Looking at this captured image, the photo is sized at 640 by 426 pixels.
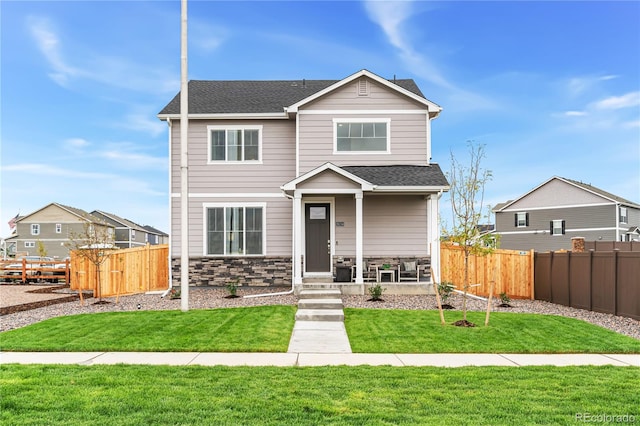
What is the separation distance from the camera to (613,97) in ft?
75.0

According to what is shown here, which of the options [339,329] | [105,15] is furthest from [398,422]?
[105,15]

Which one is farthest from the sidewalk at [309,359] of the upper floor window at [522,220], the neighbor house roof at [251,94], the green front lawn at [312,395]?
the upper floor window at [522,220]

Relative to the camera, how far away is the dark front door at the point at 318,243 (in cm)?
1565

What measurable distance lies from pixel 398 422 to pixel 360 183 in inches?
395

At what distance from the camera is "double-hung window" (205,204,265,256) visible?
16.2 m

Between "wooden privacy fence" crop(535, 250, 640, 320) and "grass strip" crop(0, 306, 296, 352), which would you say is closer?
"grass strip" crop(0, 306, 296, 352)

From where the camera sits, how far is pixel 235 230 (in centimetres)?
1620

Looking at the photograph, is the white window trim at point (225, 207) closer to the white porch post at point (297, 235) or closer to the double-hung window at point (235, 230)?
the double-hung window at point (235, 230)

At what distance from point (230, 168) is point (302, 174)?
2.78 metres

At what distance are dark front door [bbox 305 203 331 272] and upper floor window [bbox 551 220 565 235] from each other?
Result: 103ft

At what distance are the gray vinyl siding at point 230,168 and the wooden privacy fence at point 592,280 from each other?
9030 mm

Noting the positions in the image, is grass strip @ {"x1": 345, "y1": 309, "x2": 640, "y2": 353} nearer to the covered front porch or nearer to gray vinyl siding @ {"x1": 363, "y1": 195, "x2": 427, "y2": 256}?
the covered front porch

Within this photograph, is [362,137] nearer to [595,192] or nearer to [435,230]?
[435,230]

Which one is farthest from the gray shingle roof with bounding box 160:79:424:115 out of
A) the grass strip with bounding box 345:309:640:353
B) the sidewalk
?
the sidewalk
